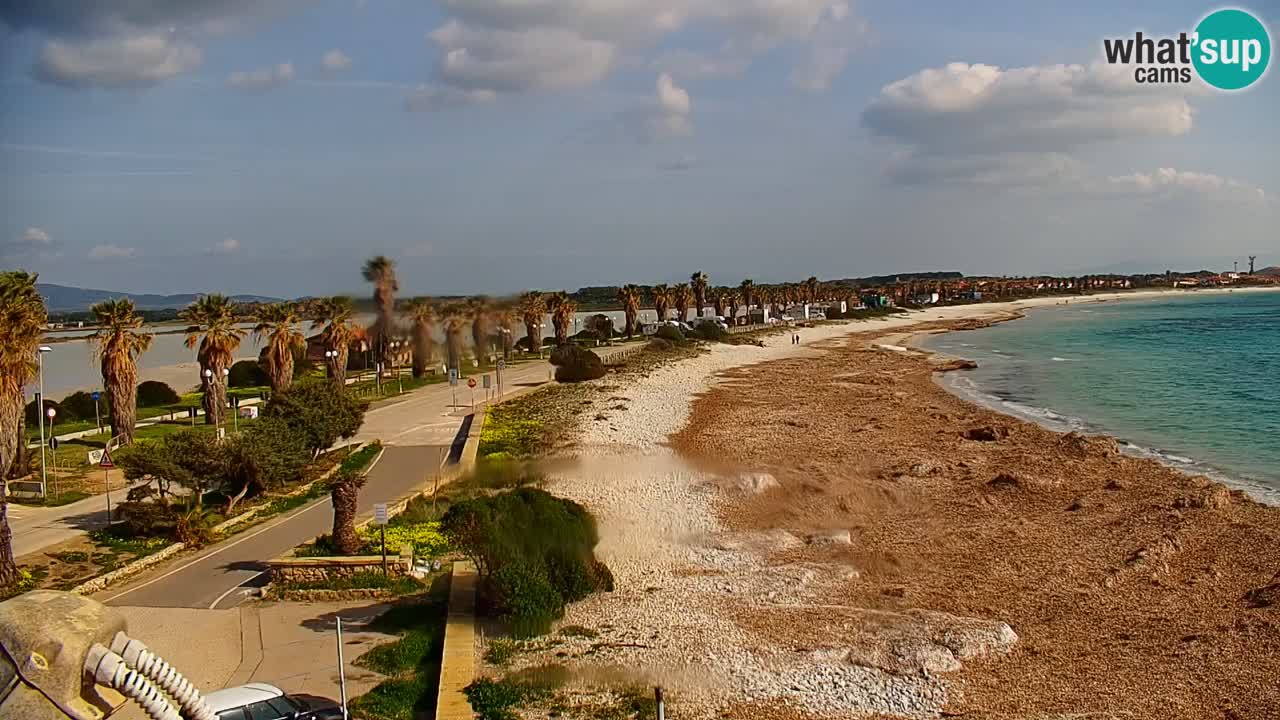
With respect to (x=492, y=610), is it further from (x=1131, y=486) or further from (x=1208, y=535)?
(x=1131, y=486)

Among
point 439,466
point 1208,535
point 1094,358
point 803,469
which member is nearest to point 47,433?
point 439,466

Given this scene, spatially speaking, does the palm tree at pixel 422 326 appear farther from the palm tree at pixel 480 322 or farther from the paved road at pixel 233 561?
the paved road at pixel 233 561

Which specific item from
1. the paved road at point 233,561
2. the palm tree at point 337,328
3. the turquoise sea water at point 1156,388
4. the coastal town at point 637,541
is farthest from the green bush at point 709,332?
the paved road at point 233,561

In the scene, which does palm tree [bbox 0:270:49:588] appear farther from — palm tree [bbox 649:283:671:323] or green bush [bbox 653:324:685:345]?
palm tree [bbox 649:283:671:323]

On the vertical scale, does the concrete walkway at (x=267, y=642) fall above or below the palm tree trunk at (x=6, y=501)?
below

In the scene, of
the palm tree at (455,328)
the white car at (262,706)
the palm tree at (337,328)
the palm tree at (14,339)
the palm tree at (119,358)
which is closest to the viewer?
the white car at (262,706)

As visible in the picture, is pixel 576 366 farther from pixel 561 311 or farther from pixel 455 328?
pixel 561 311
